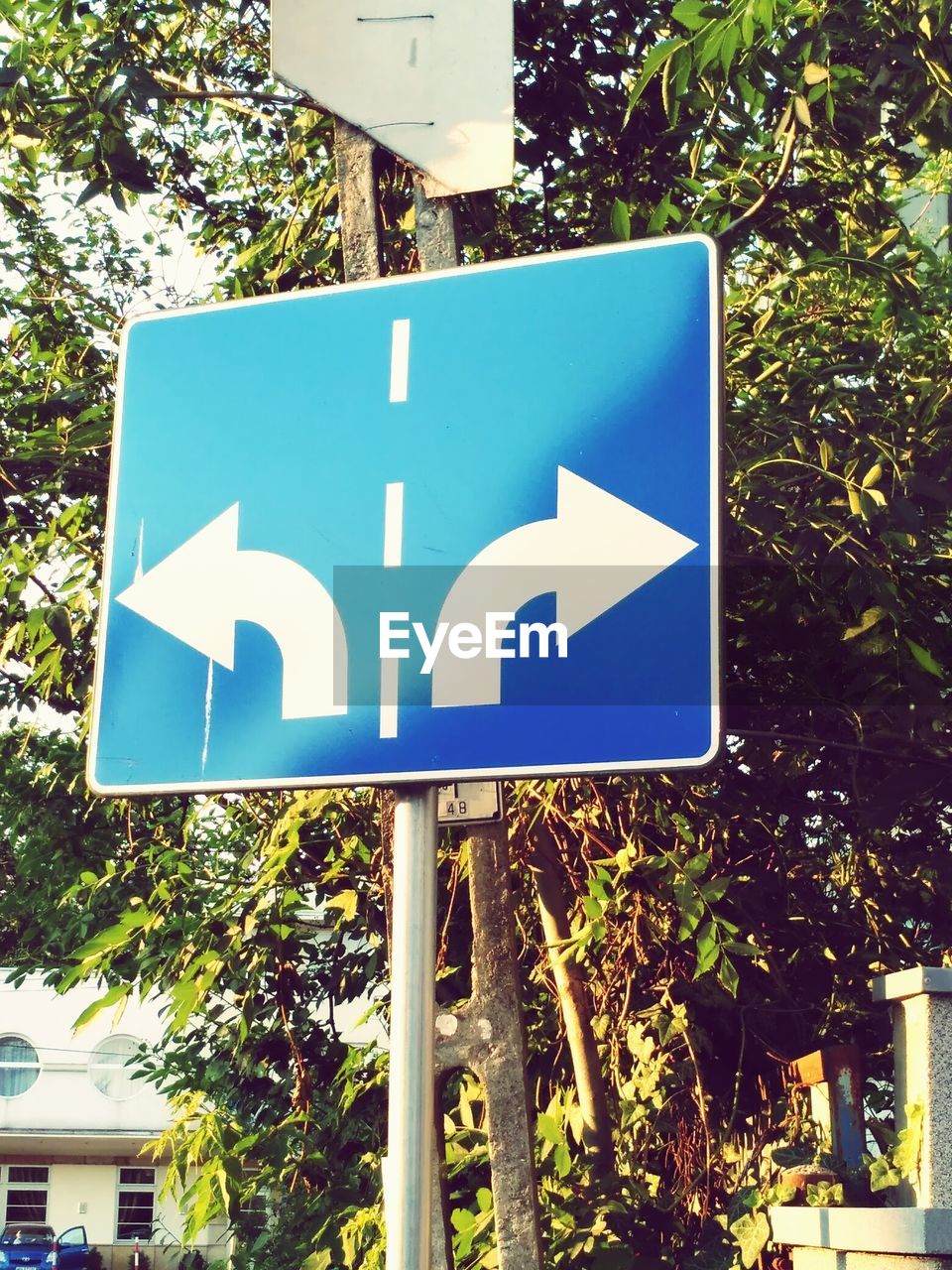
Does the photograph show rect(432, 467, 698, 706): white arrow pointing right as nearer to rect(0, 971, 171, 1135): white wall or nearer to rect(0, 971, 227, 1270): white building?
rect(0, 971, 227, 1270): white building

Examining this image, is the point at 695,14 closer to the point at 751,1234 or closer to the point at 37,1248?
the point at 751,1234

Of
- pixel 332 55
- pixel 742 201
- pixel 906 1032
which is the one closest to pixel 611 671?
pixel 332 55

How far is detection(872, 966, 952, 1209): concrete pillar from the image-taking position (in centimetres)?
332

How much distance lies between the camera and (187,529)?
199 centimetres

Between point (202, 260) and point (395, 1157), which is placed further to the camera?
point (202, 260)

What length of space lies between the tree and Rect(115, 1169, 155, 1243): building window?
1002 inches

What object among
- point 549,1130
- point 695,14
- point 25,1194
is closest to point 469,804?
point 695,14

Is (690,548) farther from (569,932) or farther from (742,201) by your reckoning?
(569,932)

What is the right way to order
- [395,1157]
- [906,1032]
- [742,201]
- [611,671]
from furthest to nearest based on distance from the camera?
[742,201] → [906,1032] → [611,671] → [395,1157]

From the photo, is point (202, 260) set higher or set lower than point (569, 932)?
higher

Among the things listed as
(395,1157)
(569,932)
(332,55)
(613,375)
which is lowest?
(395,1157)

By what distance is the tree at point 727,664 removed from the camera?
14.2 feet

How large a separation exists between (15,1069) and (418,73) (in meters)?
29.4

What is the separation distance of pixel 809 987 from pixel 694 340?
12.6ft
